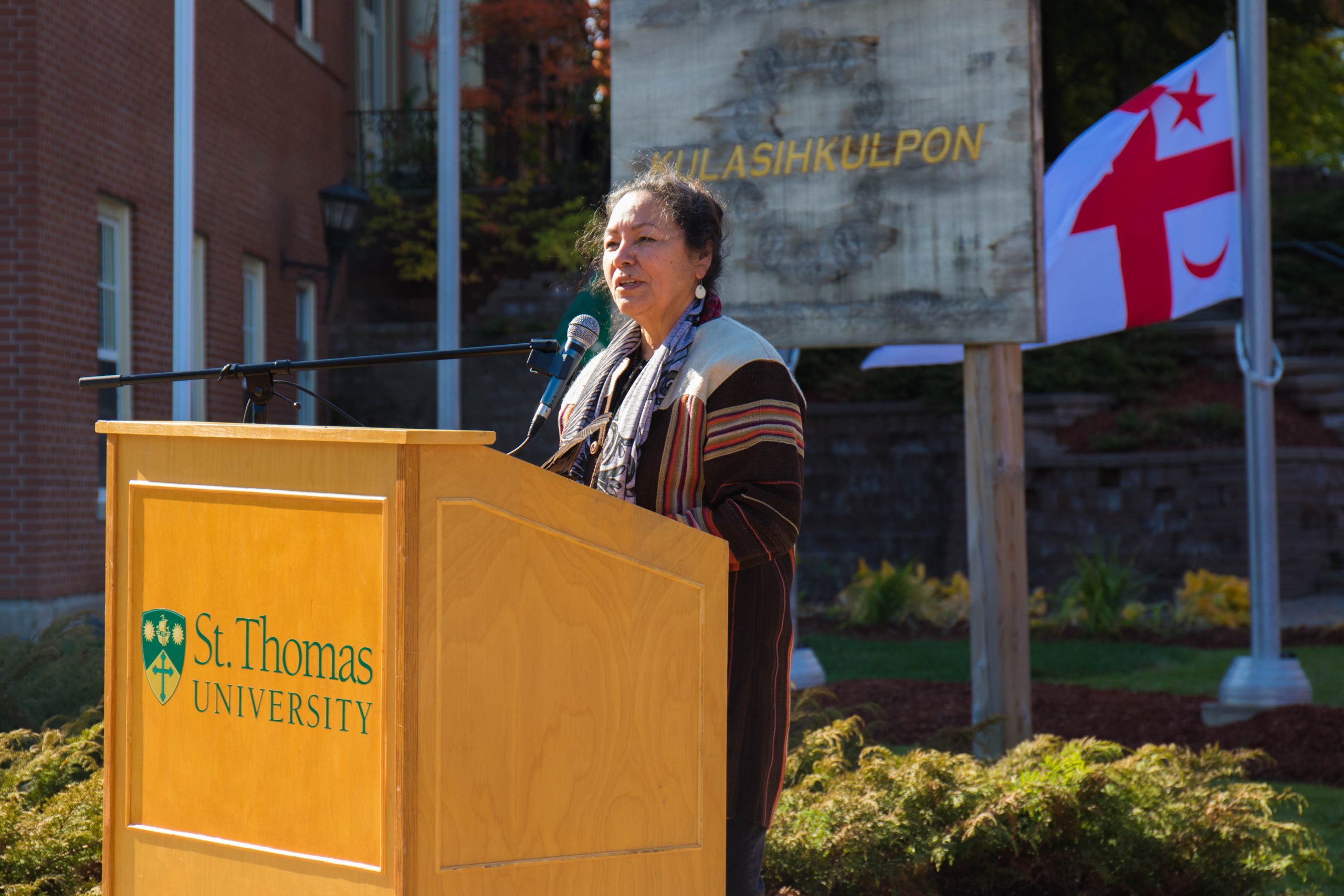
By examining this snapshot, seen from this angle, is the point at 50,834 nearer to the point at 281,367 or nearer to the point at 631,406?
the point at 281,367

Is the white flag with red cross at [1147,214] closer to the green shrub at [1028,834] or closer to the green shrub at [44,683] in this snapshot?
the green shrub at [1028,834]

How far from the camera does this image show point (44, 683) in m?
6.05

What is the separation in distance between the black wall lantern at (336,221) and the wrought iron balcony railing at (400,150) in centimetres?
231

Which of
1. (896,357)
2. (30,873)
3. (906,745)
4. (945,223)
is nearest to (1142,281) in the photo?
(896,357)

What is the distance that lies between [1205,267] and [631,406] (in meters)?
5.99

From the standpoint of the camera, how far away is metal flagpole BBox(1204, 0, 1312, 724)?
25.4ft

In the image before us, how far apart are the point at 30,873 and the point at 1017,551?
4.01 meters

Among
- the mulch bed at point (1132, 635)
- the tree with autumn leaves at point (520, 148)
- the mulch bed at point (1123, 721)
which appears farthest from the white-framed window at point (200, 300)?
the mulch bed at point (1123, 721)

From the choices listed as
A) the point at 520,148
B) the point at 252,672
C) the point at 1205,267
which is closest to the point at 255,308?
the point at 520,148

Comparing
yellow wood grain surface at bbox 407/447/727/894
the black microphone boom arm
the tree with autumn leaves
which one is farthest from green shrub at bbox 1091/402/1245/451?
yellow wood grain surface at bbox 407/447/727/894

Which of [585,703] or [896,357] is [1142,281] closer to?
[896,357]

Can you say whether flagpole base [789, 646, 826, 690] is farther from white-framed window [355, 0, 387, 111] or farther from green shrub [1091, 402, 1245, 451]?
white-framed window [355, 0, 387, 111]

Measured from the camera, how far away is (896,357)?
26.2 feet

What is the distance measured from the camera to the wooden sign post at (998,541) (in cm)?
605
